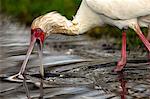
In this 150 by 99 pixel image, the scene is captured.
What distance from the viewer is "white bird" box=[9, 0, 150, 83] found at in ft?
27.0

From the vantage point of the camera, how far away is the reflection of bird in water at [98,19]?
27.0 feet

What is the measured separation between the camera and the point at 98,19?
8.73m

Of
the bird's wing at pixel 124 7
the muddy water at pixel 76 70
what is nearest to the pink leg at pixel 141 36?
the bird's wing at pixel 124 7

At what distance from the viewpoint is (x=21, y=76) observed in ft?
27.8

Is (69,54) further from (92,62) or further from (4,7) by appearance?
(4,7)

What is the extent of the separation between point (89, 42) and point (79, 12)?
2447 millimetres

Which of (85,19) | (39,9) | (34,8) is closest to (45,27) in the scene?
(85,19)

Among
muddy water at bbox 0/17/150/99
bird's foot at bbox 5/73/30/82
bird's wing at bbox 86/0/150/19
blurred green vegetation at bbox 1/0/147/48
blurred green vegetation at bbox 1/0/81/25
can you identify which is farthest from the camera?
blurred green vegetation at bbox 1/0/81/25

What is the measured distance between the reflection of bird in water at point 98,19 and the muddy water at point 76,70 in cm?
30

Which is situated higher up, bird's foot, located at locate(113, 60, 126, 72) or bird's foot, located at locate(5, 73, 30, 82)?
bird's foot, located at locate(113, 60, 126, 72)

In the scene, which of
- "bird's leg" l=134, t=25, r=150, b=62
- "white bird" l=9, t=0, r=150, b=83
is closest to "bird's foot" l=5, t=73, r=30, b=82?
"white bird" l=9, t=0, r=150, b=83

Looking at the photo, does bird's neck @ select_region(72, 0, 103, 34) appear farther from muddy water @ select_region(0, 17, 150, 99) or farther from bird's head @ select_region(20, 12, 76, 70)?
muddy water @ select_region(0, 17, 150, 99)

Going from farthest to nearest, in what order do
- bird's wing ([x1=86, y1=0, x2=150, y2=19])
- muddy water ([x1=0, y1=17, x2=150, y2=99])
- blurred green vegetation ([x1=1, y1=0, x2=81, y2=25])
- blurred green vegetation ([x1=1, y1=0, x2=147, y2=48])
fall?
1. blurred green vegetation ([x1=1, y1=0, x2=81, y2=25])
2. blurred green vegetation ([x1=1, y1=0, x2=147, y2=48])
3. bird's wing ([x1=86, y1=0, x2=150, y2=19])
4. muddy water ([x1=0, y1=17, x2=150, y2=99])

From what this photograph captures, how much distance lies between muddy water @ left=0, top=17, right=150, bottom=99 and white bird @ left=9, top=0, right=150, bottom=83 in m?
0.30
